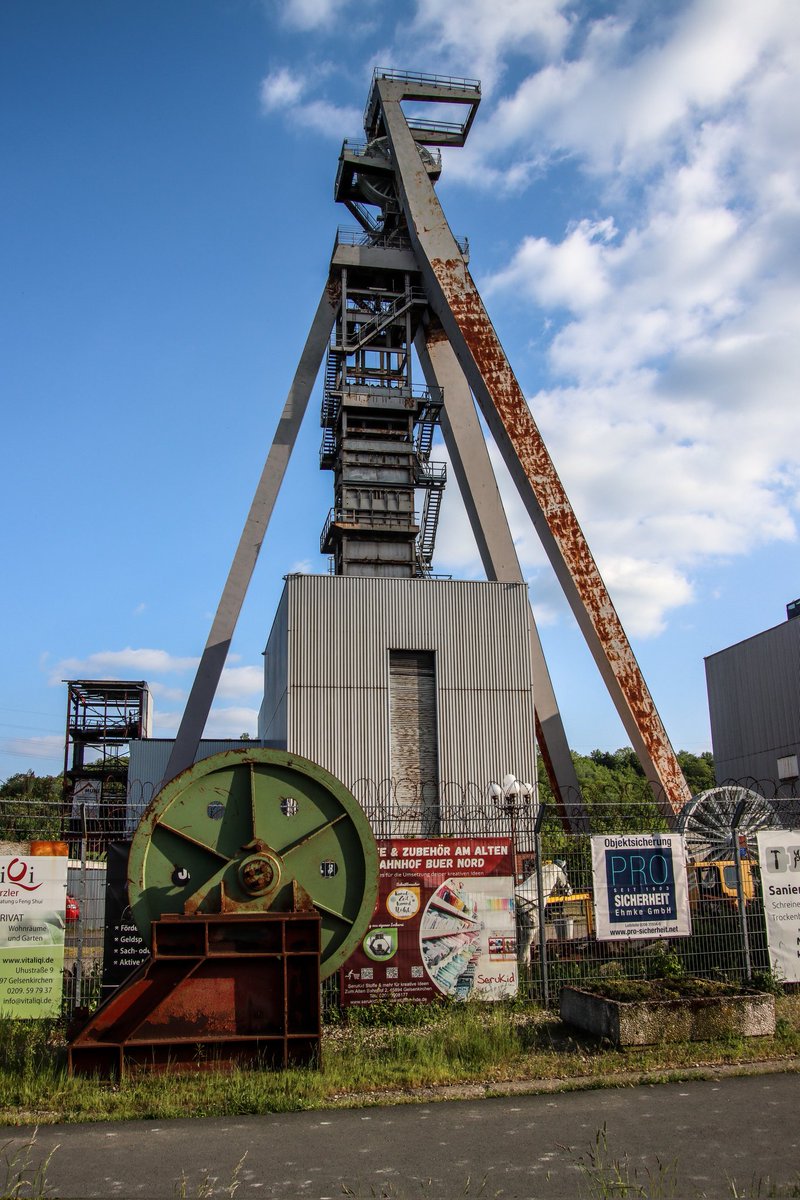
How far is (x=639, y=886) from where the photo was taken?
9.61 metres

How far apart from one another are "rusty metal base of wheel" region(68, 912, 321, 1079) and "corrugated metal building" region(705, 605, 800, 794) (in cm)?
2347

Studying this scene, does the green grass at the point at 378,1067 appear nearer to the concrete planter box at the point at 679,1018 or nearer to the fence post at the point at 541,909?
the concrete planter box at the point at 679,1018

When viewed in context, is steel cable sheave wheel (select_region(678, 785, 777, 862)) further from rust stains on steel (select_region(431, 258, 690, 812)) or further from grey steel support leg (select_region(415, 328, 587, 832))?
→ grey steel support leg (select_region(415, 328, 587, 832))

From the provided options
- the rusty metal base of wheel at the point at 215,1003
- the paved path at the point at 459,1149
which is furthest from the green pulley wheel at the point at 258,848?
the paved path at the point at 459,1149

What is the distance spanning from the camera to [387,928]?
909 cm

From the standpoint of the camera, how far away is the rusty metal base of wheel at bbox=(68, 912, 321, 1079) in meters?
6.94

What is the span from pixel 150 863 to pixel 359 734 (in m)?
16.4

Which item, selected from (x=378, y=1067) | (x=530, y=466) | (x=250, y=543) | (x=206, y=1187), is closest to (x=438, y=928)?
(x=378, y=1067)

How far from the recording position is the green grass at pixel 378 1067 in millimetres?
6516

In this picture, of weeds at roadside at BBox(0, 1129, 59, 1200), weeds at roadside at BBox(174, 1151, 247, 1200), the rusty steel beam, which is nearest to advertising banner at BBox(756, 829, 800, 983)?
weeds at roadside at BBox(174, 1151, 247, 1200)

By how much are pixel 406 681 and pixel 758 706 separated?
1298 cm

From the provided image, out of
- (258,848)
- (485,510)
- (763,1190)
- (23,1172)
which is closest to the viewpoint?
(763,1190)

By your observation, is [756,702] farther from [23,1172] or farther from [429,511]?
[23,1172]

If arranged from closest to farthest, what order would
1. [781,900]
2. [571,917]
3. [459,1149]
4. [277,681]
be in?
1. [459,1149]
2. [781,900]
3. [571,917]
4. [277,681]
